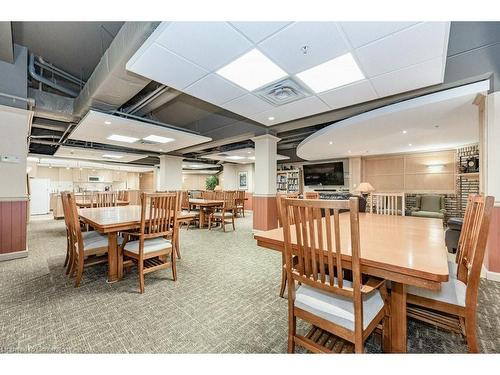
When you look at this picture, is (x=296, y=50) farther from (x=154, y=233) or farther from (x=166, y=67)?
(x=154, y=233)

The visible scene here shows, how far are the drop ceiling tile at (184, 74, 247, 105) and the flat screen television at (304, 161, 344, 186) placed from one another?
6.38 meters

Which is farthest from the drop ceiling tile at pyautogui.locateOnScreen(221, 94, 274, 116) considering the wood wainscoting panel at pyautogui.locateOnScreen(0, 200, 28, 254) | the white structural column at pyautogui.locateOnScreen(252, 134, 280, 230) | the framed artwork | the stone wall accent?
the framed artwork

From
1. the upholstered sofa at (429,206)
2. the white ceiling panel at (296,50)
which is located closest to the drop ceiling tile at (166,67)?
the white ceiling panel at (296,50)

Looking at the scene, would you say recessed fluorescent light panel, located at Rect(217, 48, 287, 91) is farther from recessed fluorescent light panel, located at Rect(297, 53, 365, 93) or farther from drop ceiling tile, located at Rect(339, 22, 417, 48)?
drop ceiling tile, located at Rect(339, 22, 417, 48)

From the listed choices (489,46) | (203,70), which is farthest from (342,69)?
(489,46)

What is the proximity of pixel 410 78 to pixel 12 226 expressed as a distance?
5.72 meters

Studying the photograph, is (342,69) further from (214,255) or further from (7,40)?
(7,40)

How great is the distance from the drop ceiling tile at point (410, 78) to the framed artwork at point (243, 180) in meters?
8.21

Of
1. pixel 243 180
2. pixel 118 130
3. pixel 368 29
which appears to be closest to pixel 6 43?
pixel 118 130

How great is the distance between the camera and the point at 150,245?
92.5 inches

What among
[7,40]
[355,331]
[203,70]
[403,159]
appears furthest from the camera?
[403,159]

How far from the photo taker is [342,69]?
7.48 feet
